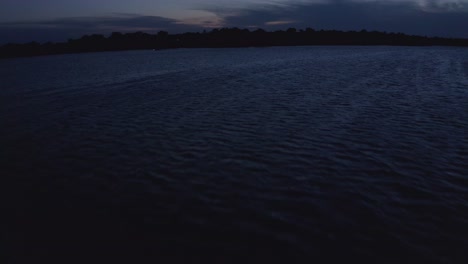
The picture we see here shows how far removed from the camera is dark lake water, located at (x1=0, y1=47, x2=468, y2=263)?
12.0 metres

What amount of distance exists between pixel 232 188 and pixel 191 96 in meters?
28.4

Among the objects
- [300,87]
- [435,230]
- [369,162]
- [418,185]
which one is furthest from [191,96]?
[435,230]

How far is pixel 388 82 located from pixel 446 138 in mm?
32365

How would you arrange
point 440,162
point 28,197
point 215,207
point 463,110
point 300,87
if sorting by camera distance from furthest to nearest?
1. point 300,87
2. point 463,110
3. point 440,162
4. point 28,197
5. point 215,207

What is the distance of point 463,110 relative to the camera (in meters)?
31.6

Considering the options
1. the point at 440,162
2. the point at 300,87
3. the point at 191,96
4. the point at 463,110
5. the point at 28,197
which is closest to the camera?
the point at 28,197

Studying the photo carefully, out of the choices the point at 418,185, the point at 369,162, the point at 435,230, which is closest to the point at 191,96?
the point at 369,162

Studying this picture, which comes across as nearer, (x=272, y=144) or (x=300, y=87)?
(x=272, y=144)

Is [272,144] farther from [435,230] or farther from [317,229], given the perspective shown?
[435,230]

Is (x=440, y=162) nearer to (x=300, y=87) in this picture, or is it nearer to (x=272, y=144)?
(x=272, y=144)

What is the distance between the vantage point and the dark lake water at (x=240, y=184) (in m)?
12.0

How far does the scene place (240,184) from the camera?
16.7 metres

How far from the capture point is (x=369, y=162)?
62.6 ft

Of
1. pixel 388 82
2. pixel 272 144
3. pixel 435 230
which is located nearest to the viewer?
pixel 435 230
